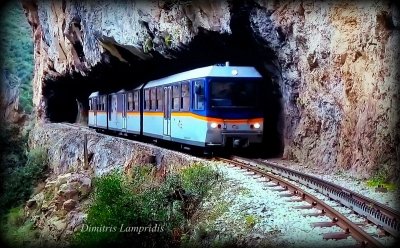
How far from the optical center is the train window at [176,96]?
1488 centimetres

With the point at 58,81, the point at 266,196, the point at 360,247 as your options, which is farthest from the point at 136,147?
the point at 58,81

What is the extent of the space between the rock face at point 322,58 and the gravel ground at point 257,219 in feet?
8.32

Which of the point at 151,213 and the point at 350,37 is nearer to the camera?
the point at 151,213

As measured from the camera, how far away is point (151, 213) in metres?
9.18

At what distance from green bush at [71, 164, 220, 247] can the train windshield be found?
298cm

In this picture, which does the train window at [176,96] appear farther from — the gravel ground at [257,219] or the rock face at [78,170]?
the gravel ground at [257,219]

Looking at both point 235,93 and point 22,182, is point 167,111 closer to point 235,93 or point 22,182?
point 235,93

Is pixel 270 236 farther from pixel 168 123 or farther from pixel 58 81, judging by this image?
pixel 58 81

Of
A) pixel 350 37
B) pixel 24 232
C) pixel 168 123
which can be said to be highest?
pixel 350 37

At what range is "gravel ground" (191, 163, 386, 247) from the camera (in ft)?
20.5

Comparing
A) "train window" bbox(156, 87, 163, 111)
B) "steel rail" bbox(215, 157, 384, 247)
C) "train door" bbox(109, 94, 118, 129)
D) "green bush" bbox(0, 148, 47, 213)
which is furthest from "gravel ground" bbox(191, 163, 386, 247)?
"train door" bbox(109, 94, 118, 129)

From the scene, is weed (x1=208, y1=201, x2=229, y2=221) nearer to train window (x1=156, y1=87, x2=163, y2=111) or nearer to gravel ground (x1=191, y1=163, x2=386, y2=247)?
gravel ground (x1=191, y1=163, x2=386, y2=247)

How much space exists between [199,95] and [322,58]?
3.50 metres

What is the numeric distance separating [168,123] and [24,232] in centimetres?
600
